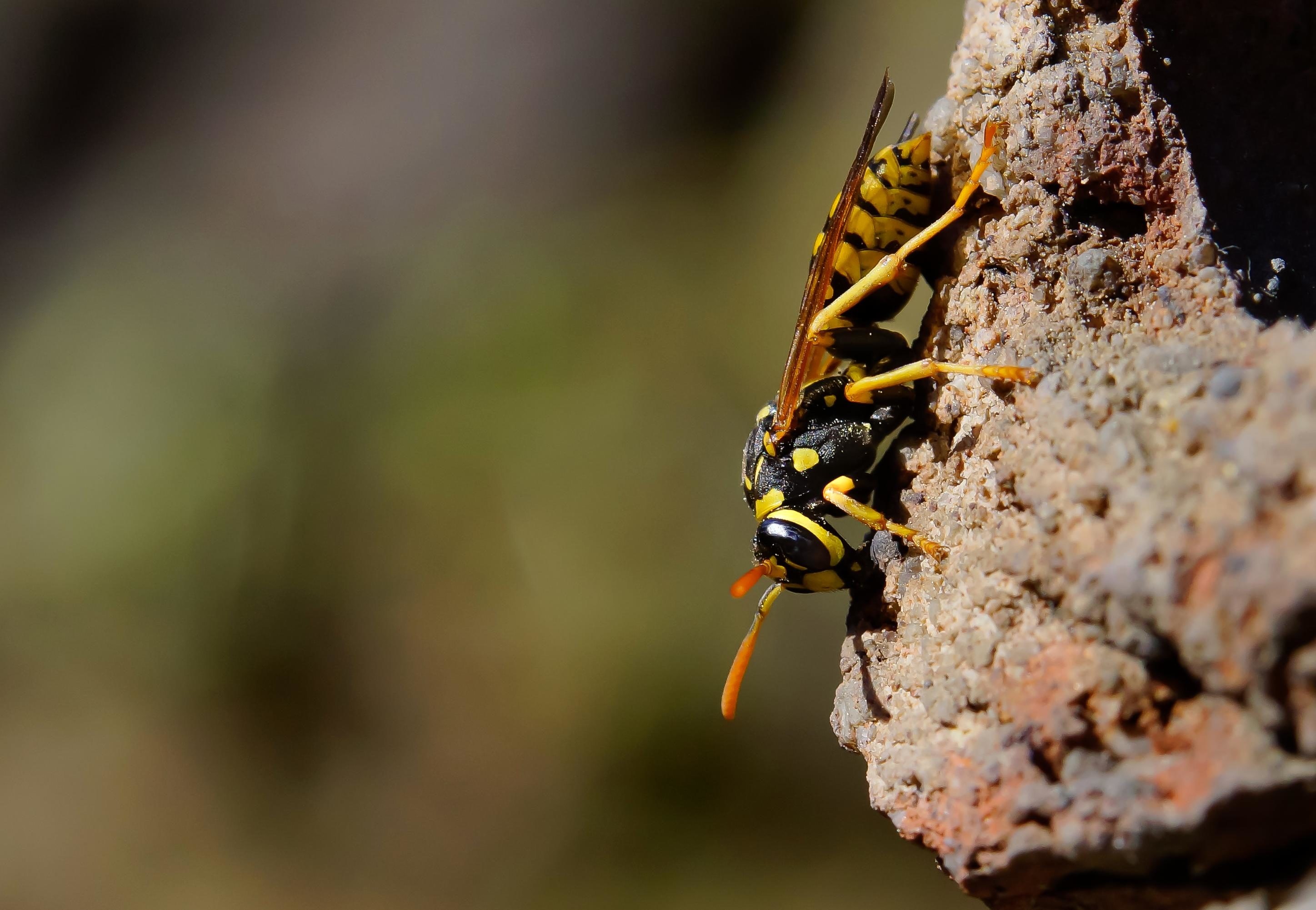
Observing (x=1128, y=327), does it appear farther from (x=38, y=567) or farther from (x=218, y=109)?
(x=218, y=109)

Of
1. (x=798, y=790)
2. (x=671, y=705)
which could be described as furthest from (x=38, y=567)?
(x=798, y=790)

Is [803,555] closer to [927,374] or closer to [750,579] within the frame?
[750,579]

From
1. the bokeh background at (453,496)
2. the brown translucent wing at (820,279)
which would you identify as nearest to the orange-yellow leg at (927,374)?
the brown translucent wing at (820,279)

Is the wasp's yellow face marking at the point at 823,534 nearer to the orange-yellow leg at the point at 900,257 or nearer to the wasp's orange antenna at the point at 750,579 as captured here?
the wasp's orange antenna at the point at 750,579

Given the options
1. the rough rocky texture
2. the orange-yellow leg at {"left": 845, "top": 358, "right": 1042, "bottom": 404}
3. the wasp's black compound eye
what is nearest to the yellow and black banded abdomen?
the rough rocky texture

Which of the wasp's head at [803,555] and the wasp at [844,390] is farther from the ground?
the wasp at [844,390]
